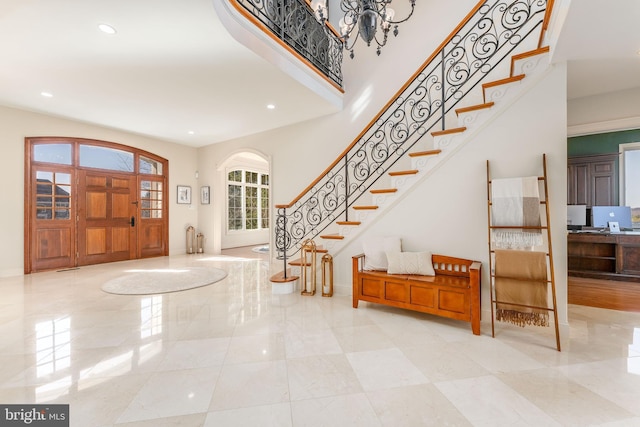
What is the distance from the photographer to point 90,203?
6.13 m

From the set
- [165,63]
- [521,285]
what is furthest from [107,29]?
[521,285]

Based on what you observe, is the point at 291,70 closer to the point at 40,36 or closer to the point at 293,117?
the point at 293,117

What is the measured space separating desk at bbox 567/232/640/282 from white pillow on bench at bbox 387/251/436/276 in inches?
143

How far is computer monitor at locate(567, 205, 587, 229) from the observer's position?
5.05m

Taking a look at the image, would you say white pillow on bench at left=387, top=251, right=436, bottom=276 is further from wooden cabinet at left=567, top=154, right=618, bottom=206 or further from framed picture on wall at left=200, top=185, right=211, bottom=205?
framed picture on wall at left=200, top=185, right=211, bottom=205

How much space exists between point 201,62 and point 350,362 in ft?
13.0

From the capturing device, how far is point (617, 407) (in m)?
1.69

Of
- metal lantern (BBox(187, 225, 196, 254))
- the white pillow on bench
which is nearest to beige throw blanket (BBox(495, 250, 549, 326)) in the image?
the white pillow on bench

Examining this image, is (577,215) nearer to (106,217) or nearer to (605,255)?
(605,255)

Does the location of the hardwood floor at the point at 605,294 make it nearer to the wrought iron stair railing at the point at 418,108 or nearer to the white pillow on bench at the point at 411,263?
the white pillow on bench at the point at 411,263

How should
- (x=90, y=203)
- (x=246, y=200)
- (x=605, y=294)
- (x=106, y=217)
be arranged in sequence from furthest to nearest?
(x=246, y=200) → (x=106, y=217) → (x=90, y=203) → (x=605, y=294)

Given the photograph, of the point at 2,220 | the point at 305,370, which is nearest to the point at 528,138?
the point at 305,370

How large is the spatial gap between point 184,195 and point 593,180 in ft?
31.3

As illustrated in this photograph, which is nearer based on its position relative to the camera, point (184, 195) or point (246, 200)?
point (184, 195)
